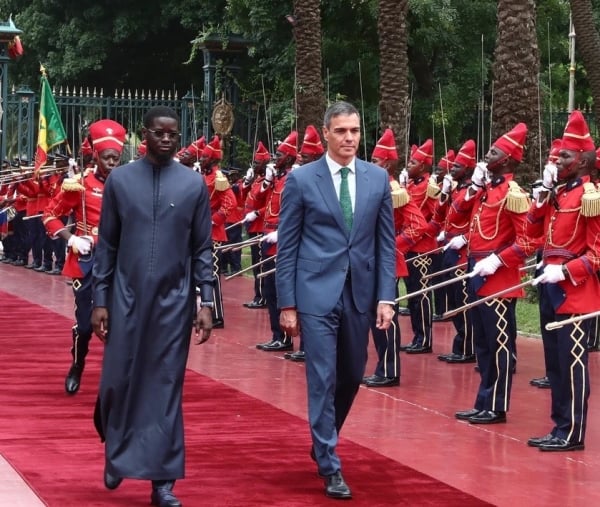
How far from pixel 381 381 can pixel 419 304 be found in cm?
254

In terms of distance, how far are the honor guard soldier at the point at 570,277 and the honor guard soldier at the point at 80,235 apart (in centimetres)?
327

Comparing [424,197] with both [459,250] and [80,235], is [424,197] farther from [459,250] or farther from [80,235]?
[80,235]

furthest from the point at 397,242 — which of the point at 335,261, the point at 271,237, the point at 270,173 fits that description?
the point at 335,261

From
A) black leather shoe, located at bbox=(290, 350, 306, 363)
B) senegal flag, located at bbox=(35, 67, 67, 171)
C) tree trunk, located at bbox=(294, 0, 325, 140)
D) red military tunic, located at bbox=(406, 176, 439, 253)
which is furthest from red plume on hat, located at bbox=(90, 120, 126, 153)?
tree trunk, located at bbox=(294, 0, 325, 140)

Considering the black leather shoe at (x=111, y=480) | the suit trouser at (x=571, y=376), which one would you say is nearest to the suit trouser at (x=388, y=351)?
the suit trouser at (x=571, y=376)

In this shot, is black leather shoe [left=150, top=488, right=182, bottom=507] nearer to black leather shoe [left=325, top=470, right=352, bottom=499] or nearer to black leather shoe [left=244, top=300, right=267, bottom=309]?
black leather shoe [left=325, top=470, right=352, bottom=499]

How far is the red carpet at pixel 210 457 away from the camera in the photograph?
746 centimetres

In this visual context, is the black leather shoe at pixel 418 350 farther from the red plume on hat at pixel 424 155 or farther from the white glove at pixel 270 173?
the white glove at pixel 270 173

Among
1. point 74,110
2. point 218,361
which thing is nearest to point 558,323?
point 218,361

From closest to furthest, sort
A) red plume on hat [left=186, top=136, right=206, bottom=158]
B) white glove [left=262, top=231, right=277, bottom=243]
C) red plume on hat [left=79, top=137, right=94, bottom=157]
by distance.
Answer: red plume on hat [left=79, top=137, right=94, bottom=157] → white glove [left=262, top=231, right=277, bottom=243] → red plume on hat [left=186, top=136, right=206, bottom=158]

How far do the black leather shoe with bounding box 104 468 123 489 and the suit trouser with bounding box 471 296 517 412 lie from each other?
138 inches

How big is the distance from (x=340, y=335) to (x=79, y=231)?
12.3ft

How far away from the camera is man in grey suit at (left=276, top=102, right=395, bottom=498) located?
767cm

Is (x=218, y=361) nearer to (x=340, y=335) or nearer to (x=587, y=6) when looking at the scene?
(x=340, y=335)
